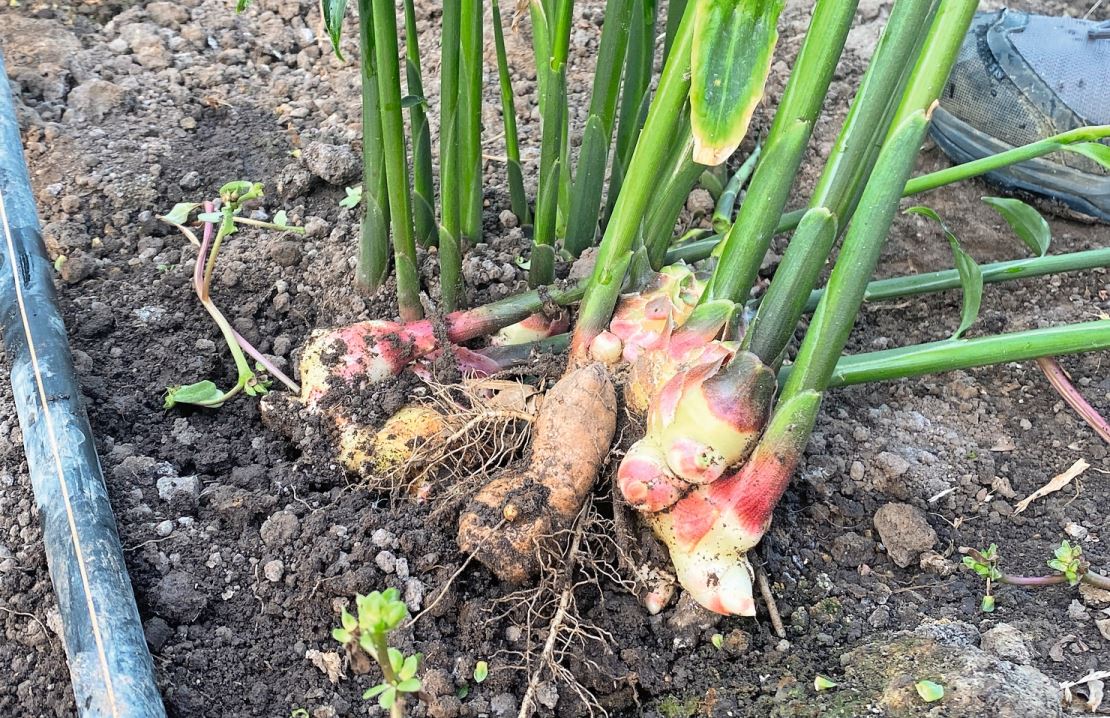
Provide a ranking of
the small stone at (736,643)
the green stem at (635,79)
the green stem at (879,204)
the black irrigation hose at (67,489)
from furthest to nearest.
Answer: the green stem at (635,79) → the small stone at (736,643) → the black irrigation hose at (67,489) → the green stem at (879,204)

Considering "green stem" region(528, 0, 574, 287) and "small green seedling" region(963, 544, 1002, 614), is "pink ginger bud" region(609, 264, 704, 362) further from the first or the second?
"small green seedling" region(963, 544, 1002, 614)

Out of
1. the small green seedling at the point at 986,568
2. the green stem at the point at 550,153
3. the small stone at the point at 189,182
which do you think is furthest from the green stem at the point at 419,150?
the small green seedling at the point at 986,568

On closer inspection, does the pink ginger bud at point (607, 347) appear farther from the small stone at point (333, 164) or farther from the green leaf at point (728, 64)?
the small stone at point (333, 164)

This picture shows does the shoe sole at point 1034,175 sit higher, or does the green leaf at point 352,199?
the shoe sole at point 1034,175

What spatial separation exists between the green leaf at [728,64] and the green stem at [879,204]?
5.2 inches

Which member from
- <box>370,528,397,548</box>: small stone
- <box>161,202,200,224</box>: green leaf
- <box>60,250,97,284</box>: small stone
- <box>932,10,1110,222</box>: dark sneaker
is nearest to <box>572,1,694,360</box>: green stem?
<box>370,528,397,548</box>: small stone

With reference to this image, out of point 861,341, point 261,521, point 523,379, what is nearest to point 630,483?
point 523,379

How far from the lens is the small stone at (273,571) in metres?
1.03

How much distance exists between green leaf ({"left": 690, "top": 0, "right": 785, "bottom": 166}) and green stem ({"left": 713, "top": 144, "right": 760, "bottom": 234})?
0.60 meters

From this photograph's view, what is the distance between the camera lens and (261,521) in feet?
3.63

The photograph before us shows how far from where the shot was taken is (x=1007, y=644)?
37.4 inches

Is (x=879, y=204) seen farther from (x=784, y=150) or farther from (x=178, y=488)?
(x=178, y=488)

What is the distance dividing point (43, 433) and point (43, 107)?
89 cm

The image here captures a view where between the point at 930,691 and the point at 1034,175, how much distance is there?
42.9 inches
